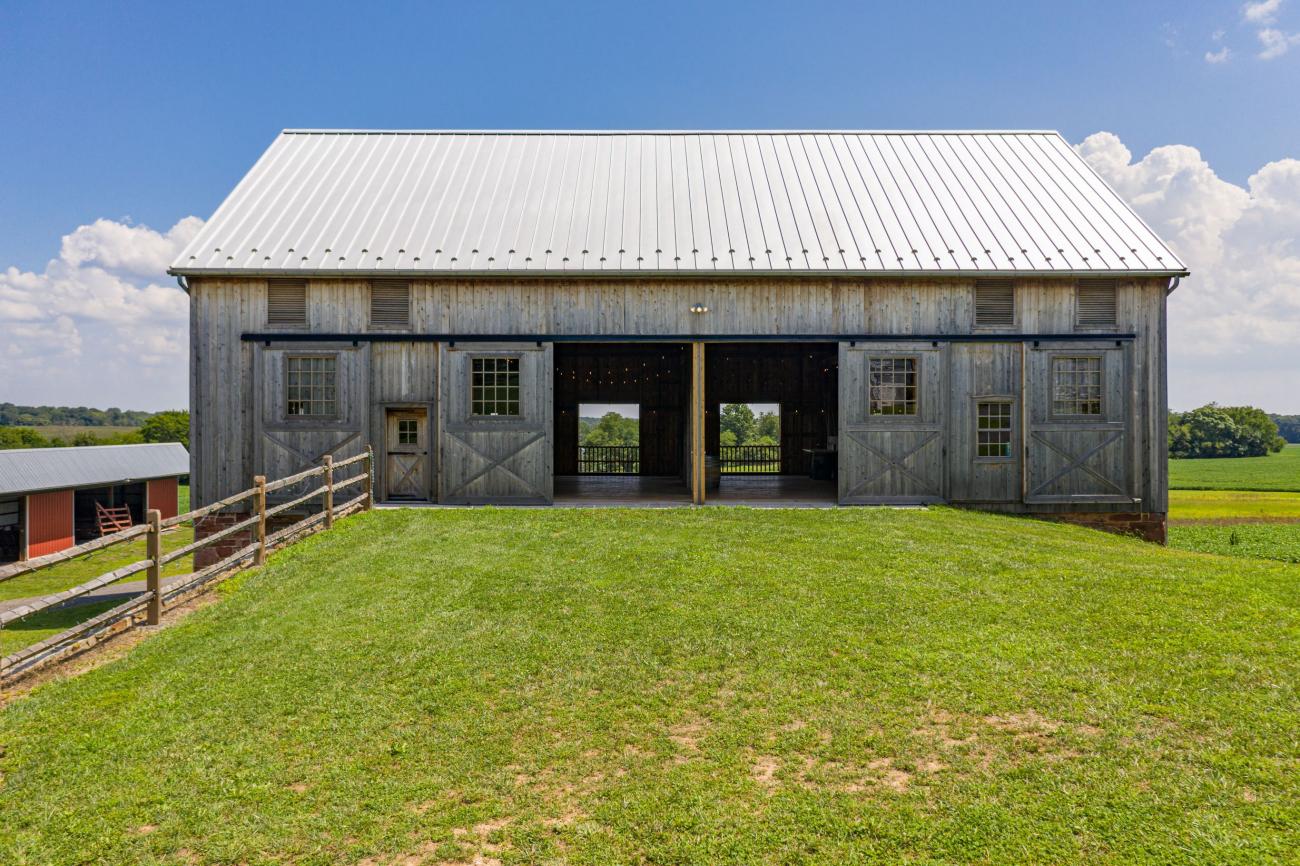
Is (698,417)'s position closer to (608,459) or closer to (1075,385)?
(1075,385)

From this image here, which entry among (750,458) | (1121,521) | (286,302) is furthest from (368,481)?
(750,458)

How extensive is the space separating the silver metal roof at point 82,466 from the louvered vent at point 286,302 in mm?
21897

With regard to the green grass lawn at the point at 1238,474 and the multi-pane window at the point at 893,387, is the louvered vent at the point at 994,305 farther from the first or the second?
the green grass lawn at the point at 1238,474

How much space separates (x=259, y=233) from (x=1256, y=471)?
5945 centimetres

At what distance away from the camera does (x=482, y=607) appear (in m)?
7.05

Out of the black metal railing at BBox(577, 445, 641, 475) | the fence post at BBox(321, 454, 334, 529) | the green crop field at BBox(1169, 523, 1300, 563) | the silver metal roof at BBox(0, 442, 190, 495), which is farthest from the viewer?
the silver metal roof at BBox(0, 442, 190, 495)

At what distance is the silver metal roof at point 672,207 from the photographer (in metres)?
13.1

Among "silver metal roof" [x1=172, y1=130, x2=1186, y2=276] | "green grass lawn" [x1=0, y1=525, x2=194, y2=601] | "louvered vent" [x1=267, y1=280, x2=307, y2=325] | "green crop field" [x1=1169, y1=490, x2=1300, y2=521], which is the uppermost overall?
"silver metal roof" [x1=172, y1=130, x2=1186, y2=276]

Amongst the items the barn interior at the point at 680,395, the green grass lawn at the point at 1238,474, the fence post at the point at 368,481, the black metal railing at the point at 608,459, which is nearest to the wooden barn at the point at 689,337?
the fence post at the point at 368,481

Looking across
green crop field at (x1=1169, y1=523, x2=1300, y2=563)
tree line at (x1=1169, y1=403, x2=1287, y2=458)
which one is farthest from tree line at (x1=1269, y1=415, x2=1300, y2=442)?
green crop field at (x1=1169, y1=523, x2=1300, y2=563)

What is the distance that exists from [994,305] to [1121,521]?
4924 mm

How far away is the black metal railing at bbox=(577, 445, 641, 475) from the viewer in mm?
23859

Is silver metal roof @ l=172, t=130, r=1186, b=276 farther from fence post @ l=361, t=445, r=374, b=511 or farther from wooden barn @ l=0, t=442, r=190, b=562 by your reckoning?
wooden barn @ l=0, t=442, r=190, b=562

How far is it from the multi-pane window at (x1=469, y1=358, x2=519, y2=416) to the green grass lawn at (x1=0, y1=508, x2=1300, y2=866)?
556 cm
